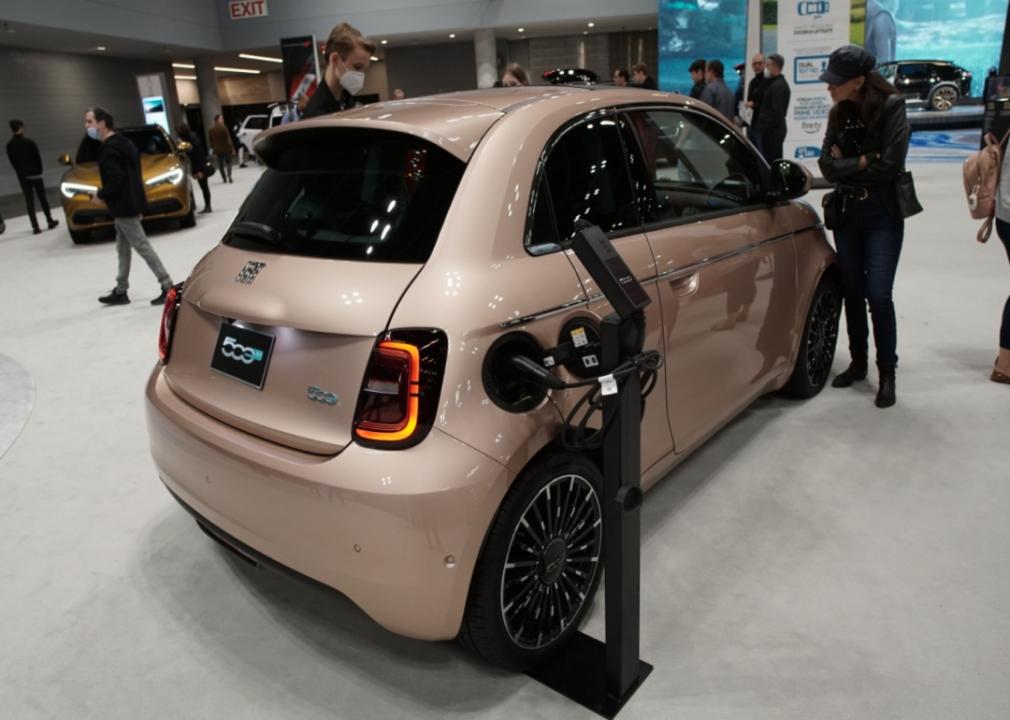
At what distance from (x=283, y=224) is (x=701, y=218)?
145 centimetres

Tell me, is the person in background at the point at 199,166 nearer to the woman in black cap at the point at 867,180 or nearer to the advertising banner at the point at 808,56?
the advertising banner at the point at 808,56

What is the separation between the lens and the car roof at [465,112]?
2.02m

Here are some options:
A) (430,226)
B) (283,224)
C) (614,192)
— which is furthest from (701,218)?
(283,224)

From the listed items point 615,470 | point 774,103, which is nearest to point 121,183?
point 615,470

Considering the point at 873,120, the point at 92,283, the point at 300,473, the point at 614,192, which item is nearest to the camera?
the point at 300,473

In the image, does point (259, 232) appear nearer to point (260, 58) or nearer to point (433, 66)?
point (433, 66)

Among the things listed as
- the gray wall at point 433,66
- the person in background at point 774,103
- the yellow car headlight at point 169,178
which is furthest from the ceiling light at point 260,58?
the person in background at point 774,103

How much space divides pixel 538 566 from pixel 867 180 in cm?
259

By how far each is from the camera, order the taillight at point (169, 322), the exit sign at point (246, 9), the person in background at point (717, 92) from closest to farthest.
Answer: the taillight at point (169, 322)
the person in background at point (717, 92)
the exit sign at point (246, 9)

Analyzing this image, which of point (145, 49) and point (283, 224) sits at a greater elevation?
point (145, 49)

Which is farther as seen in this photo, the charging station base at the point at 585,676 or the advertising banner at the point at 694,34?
the advertising banner at the point at 694,34

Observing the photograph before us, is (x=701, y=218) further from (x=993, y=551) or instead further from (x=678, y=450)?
(x=993, y=551)

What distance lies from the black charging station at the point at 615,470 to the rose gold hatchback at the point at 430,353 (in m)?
0.08

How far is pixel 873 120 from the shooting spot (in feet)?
11.2
